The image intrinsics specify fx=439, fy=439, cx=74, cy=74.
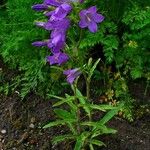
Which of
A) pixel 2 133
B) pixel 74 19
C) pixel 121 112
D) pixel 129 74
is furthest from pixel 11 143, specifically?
pixel 74 19

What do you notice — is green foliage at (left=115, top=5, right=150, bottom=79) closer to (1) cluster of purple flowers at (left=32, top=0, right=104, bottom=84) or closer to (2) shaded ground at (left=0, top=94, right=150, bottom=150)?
(2) shaded ground at (left=0, top=94, right=150, bottom=150)

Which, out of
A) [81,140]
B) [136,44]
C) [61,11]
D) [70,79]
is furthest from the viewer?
[136,44]

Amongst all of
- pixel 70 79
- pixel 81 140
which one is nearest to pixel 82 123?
pixel 81 140

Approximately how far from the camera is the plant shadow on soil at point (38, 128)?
357cm

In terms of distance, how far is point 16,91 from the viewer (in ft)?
14.1

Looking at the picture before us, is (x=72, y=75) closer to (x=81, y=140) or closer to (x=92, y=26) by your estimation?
(x=92, y=26)

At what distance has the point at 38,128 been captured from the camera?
3834mm

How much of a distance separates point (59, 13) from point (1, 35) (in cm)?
186

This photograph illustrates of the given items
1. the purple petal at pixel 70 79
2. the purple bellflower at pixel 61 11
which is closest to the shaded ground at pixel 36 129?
the purple petal at pixel 70 79

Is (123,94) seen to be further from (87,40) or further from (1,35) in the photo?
(1,35)

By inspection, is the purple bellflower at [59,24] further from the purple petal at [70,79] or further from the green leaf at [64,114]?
the green leaf at [64,114]

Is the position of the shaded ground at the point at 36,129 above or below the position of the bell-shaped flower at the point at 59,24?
below

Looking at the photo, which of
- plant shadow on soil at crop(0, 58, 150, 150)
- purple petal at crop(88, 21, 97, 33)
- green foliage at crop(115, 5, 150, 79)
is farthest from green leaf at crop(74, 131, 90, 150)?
purple petal at crop(88, 21, 97, 33)

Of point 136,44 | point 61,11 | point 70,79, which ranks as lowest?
point 136,44
